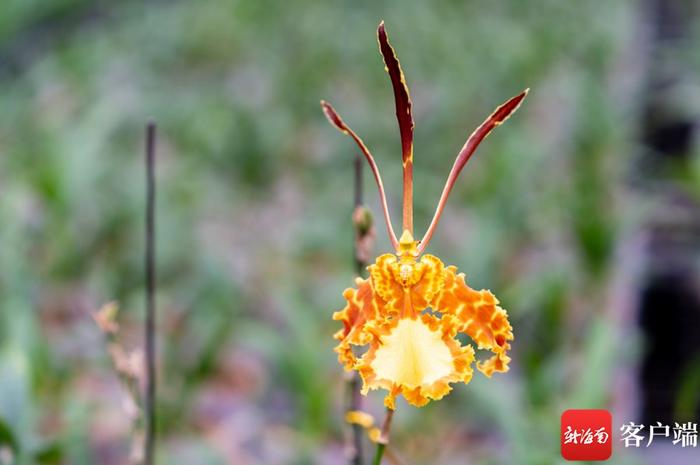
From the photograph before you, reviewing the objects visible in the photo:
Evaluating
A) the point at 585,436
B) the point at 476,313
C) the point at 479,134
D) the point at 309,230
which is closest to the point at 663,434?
the point at 585,436

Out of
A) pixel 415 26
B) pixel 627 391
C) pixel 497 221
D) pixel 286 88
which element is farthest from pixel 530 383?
pixel 415 26

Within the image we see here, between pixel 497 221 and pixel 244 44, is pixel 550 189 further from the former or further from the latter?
pixel 244 44

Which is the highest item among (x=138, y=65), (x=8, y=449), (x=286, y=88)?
(x=138, y=65)

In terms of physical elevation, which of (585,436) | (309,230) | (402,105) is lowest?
(585,436)

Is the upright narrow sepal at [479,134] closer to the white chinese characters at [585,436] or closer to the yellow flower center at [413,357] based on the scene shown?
the yellow flower center at [413,357]

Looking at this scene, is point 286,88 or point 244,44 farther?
point 244,44

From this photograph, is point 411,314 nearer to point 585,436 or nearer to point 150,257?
point 150,257

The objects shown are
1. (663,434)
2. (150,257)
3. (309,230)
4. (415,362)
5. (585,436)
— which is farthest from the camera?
(309,230)
